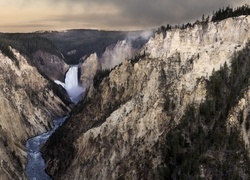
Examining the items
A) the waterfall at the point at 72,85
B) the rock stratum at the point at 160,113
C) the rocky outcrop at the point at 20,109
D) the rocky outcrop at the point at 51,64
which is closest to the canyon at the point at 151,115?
the rock stratum at the point at 160,113

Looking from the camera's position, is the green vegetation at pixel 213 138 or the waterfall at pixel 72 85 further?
the waterfall at pixel 72 85

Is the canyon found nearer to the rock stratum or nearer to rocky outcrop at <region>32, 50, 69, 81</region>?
the rock stratum

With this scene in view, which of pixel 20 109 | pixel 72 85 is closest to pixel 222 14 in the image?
pixel 20 109

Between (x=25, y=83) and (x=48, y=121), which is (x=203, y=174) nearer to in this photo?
(x=48, y=121)

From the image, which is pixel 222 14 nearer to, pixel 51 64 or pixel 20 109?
pixel 20 109

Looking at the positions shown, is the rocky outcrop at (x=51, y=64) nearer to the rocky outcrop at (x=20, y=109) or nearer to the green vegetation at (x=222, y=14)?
the rocky outcrop at (x=20, y=109)

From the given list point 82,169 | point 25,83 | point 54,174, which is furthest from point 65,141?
point 25,83
